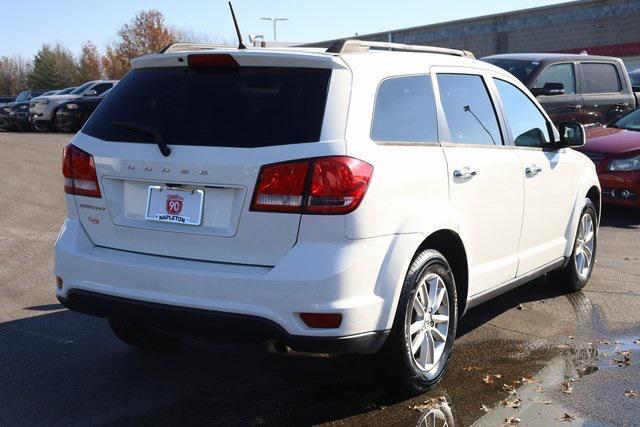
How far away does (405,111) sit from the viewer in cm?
438

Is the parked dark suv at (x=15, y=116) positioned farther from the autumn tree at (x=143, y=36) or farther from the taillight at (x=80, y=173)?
the autumn tree at (x=143, y=36)

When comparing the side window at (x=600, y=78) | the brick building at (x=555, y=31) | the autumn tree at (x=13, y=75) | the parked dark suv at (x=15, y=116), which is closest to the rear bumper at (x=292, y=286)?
the side window at (x=600, y=78)

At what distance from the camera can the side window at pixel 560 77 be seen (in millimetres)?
12320

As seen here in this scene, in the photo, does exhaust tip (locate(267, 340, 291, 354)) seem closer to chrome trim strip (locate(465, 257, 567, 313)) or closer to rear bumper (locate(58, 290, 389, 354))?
rear bumper (locate(58, 290, 389, 354))

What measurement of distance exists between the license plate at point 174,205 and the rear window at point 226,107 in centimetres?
25

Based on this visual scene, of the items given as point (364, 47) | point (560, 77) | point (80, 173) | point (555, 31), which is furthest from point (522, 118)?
point (555, 31)

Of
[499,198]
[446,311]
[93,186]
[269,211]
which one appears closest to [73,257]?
[93,186]

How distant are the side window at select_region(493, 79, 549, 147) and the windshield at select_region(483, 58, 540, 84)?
630 cm

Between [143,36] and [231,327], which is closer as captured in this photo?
[231,327]

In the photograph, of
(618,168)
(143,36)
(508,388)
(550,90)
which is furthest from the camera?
(143,36)

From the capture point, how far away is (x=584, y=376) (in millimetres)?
4770

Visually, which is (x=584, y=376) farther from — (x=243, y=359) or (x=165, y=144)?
(x=165, y=144)

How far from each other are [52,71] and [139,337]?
Result: 88251 millimetres

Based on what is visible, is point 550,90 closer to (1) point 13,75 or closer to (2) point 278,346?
(2) point 278,346
